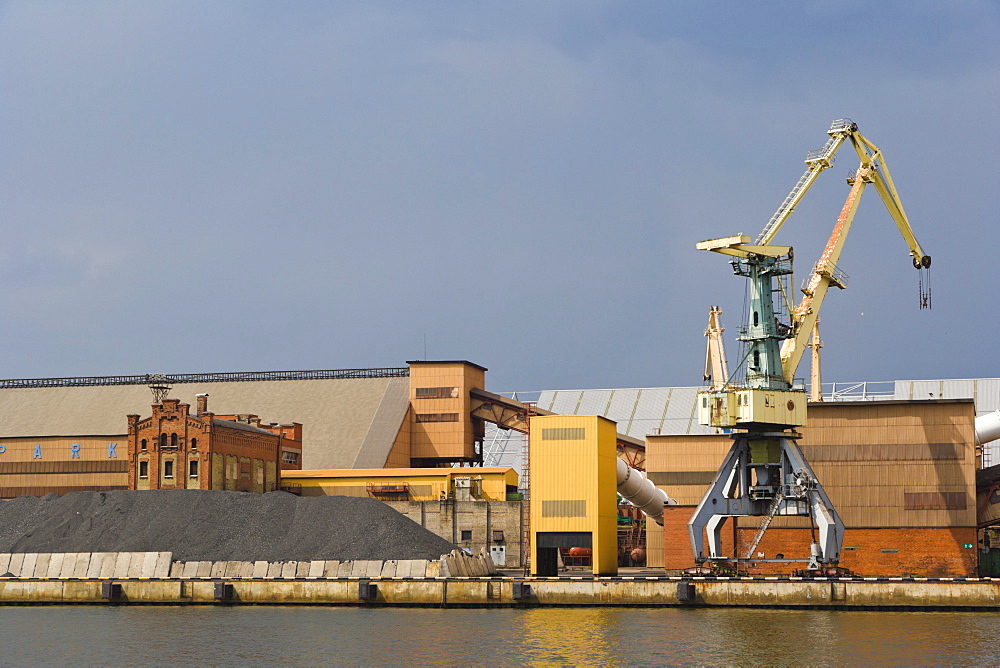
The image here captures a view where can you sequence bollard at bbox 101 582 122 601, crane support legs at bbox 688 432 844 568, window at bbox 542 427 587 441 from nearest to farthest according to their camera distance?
bollard at bbox 101 582 122 601 → crane support legs at bbox 688 432 844 568 → window at bbox 542 427 587 441

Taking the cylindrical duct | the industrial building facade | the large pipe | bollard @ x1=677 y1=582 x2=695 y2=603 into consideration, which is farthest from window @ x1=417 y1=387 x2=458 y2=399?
bollard @ x1=677 y1=582 x2=695 y2=603

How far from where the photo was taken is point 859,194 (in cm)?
7444

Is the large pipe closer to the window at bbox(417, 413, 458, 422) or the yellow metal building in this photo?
the yellow metal building

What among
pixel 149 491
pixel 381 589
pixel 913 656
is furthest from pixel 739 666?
pixel 149 491

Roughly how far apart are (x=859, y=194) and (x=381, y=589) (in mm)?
34547

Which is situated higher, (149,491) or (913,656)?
(149,491)

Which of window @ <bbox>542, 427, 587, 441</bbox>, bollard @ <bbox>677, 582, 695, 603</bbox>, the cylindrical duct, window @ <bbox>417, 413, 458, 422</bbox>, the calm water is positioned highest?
window @ <bbox>417, 413, 458, 422</bbox>

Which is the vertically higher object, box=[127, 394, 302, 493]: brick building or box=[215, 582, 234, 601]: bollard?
box=[127, 394, 302, 493]: brick building

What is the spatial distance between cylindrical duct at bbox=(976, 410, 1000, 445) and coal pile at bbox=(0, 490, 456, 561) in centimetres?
3162

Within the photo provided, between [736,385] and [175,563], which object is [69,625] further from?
[736,385]

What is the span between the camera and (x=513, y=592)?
201 feet

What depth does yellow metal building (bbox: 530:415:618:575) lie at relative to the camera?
2837 inches

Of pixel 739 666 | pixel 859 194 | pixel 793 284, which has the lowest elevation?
pixel 739 666

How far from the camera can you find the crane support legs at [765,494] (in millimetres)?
64938
